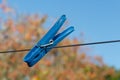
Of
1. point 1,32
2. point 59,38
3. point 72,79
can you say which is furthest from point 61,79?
point 59,38

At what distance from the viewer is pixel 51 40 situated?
16.1 feet

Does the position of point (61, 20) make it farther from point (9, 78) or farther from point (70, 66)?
point (70, 66)

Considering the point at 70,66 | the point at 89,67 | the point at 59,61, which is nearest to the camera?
the point at 59,61

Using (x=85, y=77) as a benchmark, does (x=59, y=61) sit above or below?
above

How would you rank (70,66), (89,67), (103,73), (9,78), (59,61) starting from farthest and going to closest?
(103,73) < (89,67) < (70,66) < (59,61) < (9,78)

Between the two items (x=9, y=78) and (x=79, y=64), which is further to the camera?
(x=79, y=64)

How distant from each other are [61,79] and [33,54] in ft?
45.6

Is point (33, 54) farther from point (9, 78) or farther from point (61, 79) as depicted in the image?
point (61, 79)

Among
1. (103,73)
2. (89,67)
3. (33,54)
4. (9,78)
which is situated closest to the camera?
(33,54)

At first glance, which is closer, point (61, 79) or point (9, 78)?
point (9, 78)

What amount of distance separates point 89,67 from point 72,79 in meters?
3.19

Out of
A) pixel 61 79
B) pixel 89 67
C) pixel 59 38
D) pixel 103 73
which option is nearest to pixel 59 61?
pixel 61 79

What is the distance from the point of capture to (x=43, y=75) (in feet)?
56.1

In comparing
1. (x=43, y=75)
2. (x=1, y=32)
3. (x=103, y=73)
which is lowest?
(x=103, y=73)
